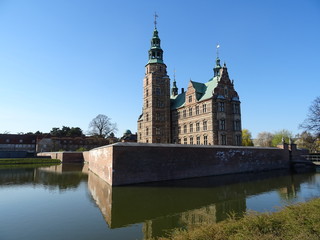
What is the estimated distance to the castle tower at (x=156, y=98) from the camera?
44.6 meters

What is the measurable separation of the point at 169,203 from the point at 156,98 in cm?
3235

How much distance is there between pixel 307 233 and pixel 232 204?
340 inches

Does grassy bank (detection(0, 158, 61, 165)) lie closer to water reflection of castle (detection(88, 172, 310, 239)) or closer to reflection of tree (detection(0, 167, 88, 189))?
reflection of tree (detection(0, 167, 88, 189))

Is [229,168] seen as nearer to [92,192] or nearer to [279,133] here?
[92,192]

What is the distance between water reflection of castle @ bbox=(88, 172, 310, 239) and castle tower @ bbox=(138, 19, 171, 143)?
24.3m

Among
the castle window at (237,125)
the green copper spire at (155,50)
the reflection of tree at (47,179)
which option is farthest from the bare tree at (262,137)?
the reflection of tree at (47,179)

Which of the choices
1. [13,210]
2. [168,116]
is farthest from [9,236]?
[168,116]

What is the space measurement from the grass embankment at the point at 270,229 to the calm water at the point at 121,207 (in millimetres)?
3036

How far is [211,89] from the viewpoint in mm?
40281

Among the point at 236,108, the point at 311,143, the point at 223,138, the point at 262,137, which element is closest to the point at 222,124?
the point at 223,138

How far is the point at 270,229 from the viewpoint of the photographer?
6.80 meters

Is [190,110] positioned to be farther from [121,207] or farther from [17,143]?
[17,143]

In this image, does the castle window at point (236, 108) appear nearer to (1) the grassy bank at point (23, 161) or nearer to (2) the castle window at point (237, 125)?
(2) the castle window at point (237, 125)

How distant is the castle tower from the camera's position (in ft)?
146
